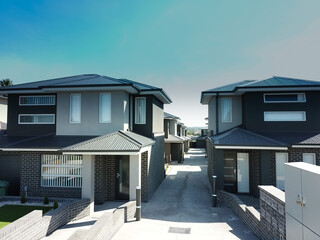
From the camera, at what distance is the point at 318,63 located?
14.7 metres

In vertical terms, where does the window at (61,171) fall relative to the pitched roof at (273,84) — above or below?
below

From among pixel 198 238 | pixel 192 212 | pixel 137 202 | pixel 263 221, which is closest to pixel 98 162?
pixel 137 202

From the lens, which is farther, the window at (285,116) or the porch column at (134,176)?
the window at (285,116)

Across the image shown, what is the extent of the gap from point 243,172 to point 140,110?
745 cm

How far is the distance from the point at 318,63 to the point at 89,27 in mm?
17360

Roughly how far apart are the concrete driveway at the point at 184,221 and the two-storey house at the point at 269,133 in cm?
190

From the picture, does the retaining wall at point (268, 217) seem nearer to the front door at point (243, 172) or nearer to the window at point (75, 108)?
the front door at point (243, 172)

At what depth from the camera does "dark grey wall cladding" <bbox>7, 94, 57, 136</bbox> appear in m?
12.6

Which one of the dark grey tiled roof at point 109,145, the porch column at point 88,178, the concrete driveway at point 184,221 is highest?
the dark grey tiled roof at point 109,145

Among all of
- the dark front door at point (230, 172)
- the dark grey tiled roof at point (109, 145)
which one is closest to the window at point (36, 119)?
the dark grey tiled roof at point (109, 145)

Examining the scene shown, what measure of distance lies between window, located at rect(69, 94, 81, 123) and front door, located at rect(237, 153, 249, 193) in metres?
9.88

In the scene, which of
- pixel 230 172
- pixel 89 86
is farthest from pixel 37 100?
pixel 230 172

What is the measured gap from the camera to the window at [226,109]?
13.8 meters

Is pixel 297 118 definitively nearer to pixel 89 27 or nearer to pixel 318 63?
pixel 318 63
